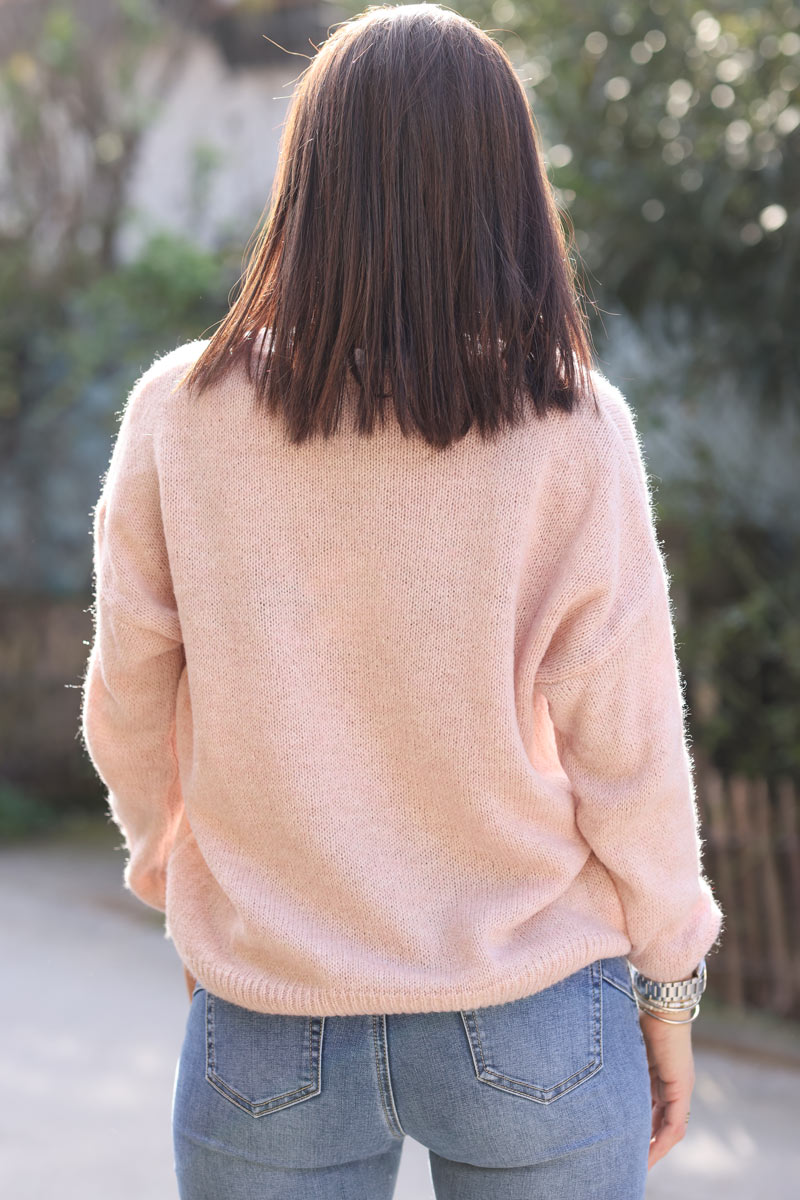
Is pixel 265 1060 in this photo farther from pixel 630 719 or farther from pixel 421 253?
pixel 421 253

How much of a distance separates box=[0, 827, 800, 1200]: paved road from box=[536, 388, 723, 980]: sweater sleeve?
208 centimetres

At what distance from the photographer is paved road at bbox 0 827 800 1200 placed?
306cm

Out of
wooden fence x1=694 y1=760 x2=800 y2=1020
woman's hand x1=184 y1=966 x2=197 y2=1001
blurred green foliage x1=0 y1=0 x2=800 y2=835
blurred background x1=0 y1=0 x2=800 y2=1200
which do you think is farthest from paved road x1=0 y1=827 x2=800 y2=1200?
woman's hand x1=184 y1=966 x2=197 y2=1001

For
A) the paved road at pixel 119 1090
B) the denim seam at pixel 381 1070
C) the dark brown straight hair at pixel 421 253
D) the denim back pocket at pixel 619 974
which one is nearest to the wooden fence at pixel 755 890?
the paved road at pixel 119 1090

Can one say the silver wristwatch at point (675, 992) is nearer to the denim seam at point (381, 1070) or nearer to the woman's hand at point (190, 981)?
the denim seam at point (381, 1070)

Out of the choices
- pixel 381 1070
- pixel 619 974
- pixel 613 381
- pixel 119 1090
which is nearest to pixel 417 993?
pixel 381 1070

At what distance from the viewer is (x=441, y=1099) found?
1.21 metres

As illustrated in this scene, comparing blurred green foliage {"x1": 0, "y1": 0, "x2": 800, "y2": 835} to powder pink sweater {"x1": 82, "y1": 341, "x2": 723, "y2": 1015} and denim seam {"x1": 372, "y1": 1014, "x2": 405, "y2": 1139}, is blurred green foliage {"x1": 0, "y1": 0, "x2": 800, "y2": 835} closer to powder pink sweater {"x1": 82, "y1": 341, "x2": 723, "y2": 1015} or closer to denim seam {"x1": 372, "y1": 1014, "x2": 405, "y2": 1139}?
powder pink sweater {"x1": 82, "y1": 341, "x2": 723, "y2": 1015}

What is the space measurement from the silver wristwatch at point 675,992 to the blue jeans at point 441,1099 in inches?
2.5

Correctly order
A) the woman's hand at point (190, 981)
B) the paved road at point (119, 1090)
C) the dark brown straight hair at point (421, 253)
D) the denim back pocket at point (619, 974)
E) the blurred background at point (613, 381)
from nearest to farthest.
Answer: the dark brown straight hair at point (421, 253), the denim back pocket at point (619, 974), the woman's hand at point (190, 981), the paved road at point (119, 1090), the blurred background at point (613, 381)

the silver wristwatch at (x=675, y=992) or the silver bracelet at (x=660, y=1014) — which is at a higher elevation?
the silver wristwatch at (x=675, y=992)

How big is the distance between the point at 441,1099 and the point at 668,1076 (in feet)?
1.00

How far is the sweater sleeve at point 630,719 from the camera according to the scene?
123 centimetres

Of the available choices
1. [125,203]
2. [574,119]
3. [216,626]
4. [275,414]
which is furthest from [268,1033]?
[125,203]
